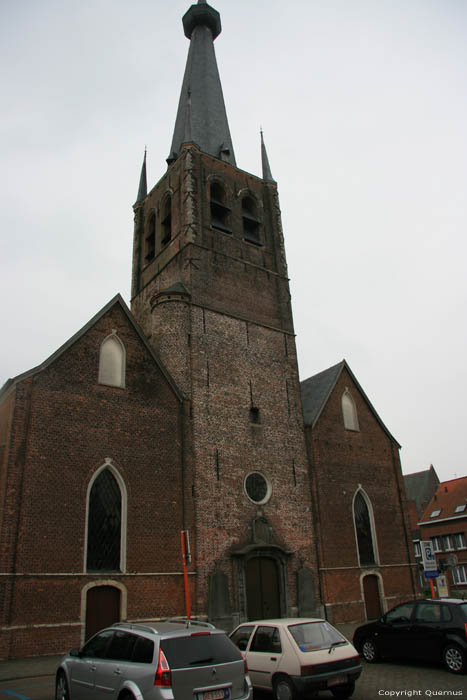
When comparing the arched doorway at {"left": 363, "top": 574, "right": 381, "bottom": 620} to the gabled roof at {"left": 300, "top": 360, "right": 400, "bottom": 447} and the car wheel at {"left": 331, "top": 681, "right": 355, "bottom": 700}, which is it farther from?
the car wheel at {"left": 331, "top": 681, "right": 355, "bottom": 700}

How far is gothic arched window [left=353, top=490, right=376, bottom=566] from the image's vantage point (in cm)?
2244

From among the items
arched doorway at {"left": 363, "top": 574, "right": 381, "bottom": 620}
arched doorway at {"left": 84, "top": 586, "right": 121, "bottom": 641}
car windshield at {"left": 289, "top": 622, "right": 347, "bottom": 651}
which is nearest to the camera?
car windshield at {"left": 289, "top": 622, "right": 347, "bottom": 651}

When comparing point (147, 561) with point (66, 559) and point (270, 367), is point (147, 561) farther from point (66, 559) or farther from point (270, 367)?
point (270, 367)

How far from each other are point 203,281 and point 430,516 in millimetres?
33432

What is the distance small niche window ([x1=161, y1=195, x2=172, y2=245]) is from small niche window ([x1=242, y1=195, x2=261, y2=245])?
354 cm

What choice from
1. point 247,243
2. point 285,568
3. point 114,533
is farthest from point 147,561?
point 247,243

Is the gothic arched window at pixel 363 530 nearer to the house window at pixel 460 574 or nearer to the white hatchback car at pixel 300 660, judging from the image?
the white hatchback car at pixel 300 660

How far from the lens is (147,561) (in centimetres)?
1662

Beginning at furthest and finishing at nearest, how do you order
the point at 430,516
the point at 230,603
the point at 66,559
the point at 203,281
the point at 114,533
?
the point at 430,516 < the point at 203,281 < the point at 230,603 < the point at 114,533 < the point at 66,559

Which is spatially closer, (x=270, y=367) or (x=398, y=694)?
(x=398, y=694)

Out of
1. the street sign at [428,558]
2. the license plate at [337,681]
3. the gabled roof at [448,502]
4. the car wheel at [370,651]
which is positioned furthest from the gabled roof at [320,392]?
the gabled roof at [448,502]

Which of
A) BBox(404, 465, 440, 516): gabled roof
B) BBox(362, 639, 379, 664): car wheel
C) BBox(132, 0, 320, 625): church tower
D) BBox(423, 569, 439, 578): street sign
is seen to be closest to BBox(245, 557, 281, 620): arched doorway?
BBox(132, 0, 320, 625): church tower

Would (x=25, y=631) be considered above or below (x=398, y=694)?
above

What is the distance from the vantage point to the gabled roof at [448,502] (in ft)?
142
